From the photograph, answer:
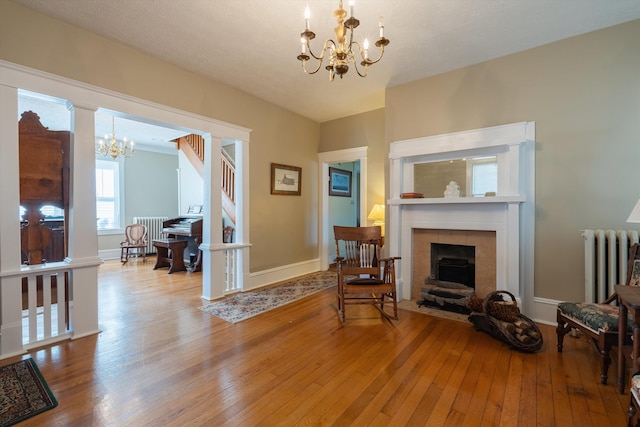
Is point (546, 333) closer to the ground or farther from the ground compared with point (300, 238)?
closer to the ground

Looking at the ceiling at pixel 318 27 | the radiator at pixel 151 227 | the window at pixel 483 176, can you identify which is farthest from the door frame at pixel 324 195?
the radiator at pixel 151 227

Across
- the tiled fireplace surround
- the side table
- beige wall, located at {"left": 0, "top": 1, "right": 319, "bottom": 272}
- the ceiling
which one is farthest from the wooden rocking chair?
the ceiling

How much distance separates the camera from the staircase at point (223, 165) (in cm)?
466

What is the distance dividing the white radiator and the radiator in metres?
7.96

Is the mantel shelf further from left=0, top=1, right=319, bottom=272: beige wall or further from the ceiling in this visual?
left=0, top=1, right=319, bottom=272: beige wall

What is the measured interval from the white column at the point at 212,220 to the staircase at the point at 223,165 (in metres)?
0.37

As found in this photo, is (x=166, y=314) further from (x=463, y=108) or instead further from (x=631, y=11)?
(x=631, y=11)

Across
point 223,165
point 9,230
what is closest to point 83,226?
point 9,230

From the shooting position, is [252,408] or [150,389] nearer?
[252,408]

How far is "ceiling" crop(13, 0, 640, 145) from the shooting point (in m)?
2.21

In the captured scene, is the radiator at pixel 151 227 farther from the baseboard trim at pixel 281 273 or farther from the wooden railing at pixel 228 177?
the baseboard trim at pixel 281 273

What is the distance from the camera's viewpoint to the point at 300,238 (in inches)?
192

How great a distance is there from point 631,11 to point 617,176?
1.38 m

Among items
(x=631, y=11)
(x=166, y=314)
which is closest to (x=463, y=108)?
(x=631, y=11)
